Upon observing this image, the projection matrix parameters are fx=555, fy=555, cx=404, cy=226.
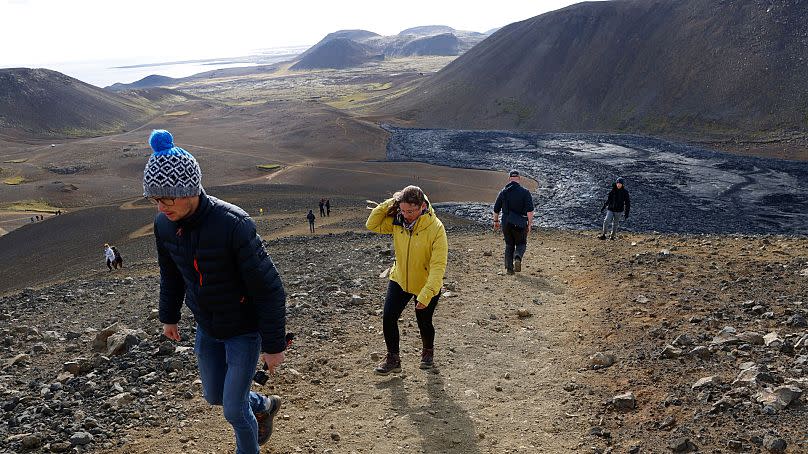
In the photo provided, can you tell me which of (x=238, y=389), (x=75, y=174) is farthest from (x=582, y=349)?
(x=75, y=174)

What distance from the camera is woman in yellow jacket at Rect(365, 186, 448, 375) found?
5.59 meters

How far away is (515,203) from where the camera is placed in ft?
35.4

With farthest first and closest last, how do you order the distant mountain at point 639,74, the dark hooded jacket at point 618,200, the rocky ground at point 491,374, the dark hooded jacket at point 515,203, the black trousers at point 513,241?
the distant mountain at point 639,74, the dark hooded jacket at point 618,200, the black trousers at point 513,241, the dark hooded jacket at point 515,203, the rocky ground at point 491,374

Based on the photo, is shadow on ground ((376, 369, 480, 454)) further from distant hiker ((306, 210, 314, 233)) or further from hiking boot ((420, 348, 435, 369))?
distant hiker ((306, 210, 314, 233))

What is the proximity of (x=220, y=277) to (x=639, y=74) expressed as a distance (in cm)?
7030

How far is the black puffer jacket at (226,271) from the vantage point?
3.47m

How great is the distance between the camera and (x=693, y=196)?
3256 centimetres

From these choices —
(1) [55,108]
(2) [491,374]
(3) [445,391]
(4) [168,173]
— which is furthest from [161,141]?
(1) [55,108]

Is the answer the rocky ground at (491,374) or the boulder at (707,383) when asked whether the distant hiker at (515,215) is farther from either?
the boulder at (707,383)

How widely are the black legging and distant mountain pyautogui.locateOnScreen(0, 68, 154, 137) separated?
8374 cm

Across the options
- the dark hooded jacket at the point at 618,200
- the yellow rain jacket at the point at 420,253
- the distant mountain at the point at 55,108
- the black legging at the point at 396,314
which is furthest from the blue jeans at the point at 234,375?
the distant mountain at the point at 55,108

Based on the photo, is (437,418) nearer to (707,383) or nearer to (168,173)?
(707,383)

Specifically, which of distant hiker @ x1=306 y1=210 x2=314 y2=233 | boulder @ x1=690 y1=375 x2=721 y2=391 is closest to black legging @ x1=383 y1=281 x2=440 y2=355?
boulder @ x1=690 y1=375 x2=721 y2=391

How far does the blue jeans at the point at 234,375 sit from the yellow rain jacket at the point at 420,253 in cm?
218
